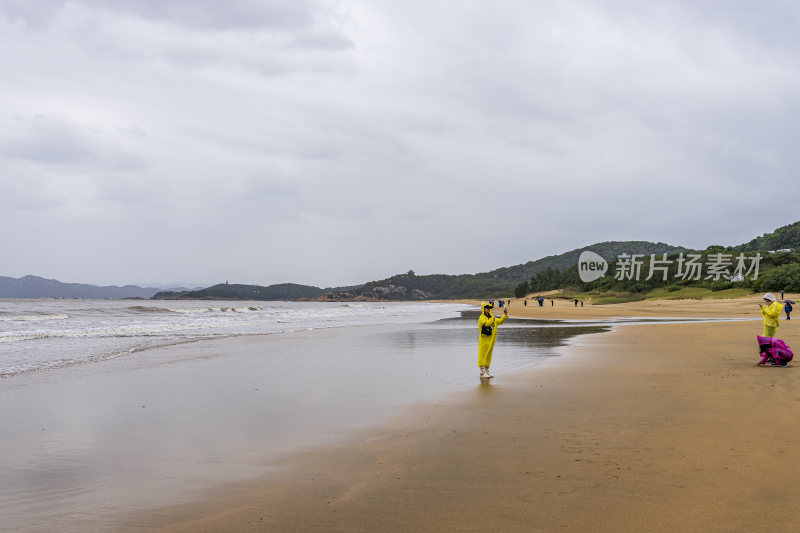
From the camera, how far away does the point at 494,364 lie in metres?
13.8

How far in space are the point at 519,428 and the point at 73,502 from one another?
15.9 feet

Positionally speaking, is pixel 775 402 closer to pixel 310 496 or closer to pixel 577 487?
pixel 577 487

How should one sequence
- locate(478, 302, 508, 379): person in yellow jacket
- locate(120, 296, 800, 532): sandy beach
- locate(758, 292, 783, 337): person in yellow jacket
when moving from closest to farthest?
locate(120, 296, 800, 532): sandy beach
locate(478, 302, 508, 379): person in yellow jacket
locate(758, 292, 783, 337): person in yellow jacket

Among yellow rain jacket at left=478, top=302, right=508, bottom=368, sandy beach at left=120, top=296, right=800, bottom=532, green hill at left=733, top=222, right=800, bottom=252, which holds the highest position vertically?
green hill at left=733, top=222, right=800, bottom=252

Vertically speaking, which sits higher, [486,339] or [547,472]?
[486,339]

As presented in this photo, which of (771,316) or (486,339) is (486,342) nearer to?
(486,339)

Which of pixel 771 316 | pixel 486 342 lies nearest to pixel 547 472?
pixel 486 342

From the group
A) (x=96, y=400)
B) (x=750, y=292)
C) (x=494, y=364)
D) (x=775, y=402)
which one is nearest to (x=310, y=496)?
(x=96, y=400)

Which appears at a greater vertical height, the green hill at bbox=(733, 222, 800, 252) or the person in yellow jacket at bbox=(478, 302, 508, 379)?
the green hill at bbox=(733, 222, 800, 252)

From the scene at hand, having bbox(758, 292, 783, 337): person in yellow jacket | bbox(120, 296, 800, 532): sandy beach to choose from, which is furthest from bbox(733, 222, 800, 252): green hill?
bbox(120, 296, 800, 532): sandy beach

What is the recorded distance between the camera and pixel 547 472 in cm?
513

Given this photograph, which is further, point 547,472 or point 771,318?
point 771,318

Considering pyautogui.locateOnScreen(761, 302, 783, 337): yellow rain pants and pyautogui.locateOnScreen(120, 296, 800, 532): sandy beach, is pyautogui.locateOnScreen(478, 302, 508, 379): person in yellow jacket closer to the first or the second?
pyautogui.locateOnScreen(120, 296, 800, 532): sandy beach

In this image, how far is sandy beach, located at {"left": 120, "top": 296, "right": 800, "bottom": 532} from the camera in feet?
13.4
